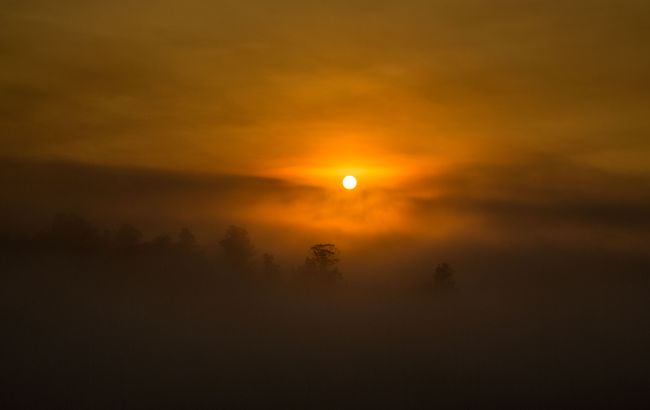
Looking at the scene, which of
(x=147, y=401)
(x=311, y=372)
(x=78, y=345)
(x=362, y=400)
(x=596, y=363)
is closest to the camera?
(x=147, y=401)

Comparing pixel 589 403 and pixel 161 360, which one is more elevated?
pixel 161 360

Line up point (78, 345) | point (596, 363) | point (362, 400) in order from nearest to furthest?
point (362, 400) → point (78, 345) → point (596, 363)

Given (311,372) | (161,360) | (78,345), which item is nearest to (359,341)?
(311,372)

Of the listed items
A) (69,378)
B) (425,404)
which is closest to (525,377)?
(425,404)

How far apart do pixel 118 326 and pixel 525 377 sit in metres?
92.4

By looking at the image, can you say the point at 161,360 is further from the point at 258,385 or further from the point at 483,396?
the point at 483,396

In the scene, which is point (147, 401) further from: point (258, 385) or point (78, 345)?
point (78, 345)

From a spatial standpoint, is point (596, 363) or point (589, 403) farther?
point (596, 363)

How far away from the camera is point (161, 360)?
6757 inches

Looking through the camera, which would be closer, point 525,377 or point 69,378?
point 69,378

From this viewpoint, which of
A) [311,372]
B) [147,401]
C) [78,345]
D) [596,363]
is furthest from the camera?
[596,363]

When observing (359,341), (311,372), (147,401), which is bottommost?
(147,401)

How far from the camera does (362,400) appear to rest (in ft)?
468

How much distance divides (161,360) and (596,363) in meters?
94.0
